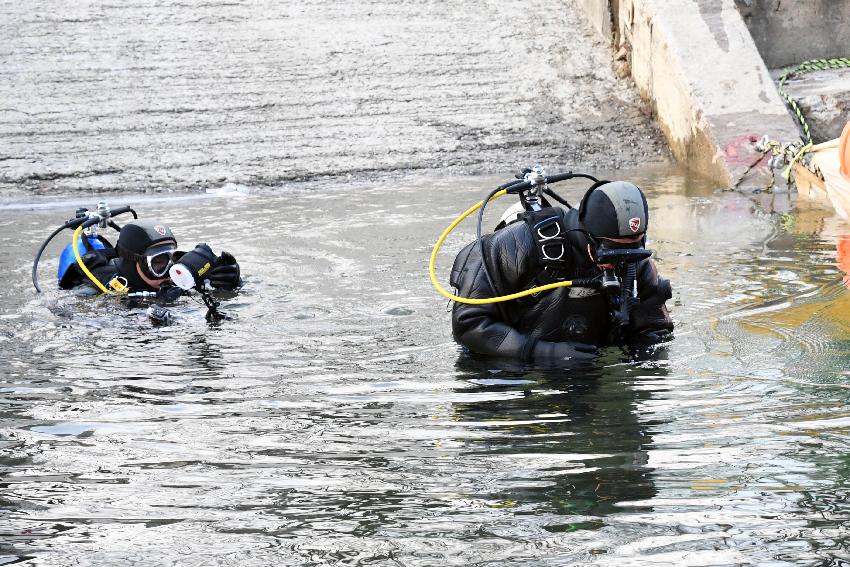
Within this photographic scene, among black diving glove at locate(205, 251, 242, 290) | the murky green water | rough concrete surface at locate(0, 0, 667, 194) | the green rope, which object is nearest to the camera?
the murky green water

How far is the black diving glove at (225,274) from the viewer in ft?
21.4

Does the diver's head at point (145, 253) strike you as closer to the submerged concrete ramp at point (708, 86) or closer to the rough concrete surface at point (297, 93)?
the rough concrete surface at point (297, 93)

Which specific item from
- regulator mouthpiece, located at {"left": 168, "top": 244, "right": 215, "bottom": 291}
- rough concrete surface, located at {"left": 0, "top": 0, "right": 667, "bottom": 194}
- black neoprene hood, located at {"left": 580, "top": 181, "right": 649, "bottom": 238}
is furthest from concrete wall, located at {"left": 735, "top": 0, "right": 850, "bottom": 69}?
black neoprene hood, located at {"left": 580, "top": 181, "right": 649, "bottom": 238}

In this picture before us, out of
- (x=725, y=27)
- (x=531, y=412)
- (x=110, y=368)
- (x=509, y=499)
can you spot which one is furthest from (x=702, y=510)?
(x=725, y=27)

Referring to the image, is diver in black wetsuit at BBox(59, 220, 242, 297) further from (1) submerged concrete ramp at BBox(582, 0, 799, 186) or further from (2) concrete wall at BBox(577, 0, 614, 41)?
(2) concrete wall at BBox(577, 0, 614, 41)

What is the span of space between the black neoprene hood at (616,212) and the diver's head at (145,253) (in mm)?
2792

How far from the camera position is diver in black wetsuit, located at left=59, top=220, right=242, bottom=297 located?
6.23 meters

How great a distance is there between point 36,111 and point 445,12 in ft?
15.0

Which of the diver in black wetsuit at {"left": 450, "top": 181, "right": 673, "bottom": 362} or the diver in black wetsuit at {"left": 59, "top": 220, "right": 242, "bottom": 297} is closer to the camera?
the diver in black wetsuit at {"left": 450, "top": 181, "right": 673, "bottom": 362}

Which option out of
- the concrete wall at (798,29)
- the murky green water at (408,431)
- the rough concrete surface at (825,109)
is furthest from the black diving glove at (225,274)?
the concrete wall at (798,29)

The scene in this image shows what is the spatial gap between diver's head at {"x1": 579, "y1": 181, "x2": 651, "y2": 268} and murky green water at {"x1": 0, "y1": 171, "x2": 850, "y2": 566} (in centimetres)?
51

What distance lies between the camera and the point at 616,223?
4.24 meters

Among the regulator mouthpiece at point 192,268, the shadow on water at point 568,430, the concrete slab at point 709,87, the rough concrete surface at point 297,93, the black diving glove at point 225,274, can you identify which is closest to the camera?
the shadow on water at point 568,430

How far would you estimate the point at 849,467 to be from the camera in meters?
3.30
